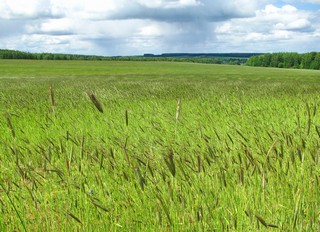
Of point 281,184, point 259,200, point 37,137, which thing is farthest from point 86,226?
point 37,137

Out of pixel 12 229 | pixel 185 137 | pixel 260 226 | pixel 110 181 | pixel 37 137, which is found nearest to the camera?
pixel 260 226

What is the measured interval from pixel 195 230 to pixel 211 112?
14.1ft

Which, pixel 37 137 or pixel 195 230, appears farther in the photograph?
pixel 37 137

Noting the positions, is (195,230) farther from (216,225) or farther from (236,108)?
(236,108)

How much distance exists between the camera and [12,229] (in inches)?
78.1

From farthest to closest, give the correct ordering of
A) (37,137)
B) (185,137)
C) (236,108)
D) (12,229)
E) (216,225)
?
1. (236,108)
2. (37,137)
3. (185,137)
4. (12,229)
5. (216,225)

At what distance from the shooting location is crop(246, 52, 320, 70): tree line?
413ft

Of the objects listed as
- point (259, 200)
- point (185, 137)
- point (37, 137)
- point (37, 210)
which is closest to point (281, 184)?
point (259, 200)

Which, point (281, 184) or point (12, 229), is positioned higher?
point (281, 184)

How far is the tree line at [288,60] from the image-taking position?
413 ft

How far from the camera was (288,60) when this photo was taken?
137 m

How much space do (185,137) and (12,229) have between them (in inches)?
91.0

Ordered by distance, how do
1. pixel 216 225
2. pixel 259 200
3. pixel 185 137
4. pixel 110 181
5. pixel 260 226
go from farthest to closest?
pixel 185 137 < pixel 110 181 < pixel 259 200 < pixel 216 225 < pixel 260 226

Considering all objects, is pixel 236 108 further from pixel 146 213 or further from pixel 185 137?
pixel 146 213
